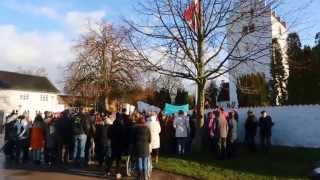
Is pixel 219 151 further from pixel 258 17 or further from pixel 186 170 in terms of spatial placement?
pixel 258 17

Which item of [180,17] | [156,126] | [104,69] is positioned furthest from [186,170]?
[104,69]

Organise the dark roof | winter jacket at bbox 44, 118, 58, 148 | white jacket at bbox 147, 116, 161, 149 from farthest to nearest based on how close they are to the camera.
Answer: the dark roof
winter jacket at bbox 44, 118, 58, 148
white jacket at bbox 147, 116, 161, 149

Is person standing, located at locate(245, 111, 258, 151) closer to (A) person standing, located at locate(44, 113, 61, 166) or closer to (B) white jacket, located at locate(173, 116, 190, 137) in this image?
(B) white jacket, located at locate(173, 116, 190, 137)

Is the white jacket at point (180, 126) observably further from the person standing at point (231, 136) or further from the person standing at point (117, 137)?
the person standing at point (117, 137)

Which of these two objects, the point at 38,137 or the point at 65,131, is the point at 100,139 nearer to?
the point at 65,131

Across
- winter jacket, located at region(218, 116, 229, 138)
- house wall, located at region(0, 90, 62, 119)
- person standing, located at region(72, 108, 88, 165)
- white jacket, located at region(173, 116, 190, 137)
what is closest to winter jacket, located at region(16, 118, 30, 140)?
person standing, located at region(72, 108, 88, 165)

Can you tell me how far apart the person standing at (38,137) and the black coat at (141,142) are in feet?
20.5

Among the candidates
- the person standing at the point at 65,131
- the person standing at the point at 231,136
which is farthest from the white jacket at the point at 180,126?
the person standing at the point at 65,131

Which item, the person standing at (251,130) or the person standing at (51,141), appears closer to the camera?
the person standing at (51,141)

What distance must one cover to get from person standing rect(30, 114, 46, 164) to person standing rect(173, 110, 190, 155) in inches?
193

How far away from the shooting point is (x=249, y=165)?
17047mm

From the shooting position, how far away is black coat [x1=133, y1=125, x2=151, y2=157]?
44.6ft

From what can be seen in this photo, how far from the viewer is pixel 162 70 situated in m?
21.1

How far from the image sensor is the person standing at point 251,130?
66.4ft
